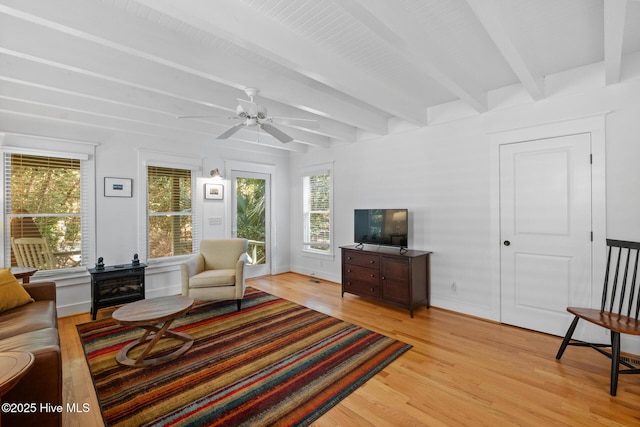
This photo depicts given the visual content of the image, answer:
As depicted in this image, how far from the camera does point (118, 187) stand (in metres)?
4.16

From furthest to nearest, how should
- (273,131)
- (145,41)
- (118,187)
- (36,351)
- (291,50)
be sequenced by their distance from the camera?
(118,187) < (273,131) < (291,50) < (145,41) < (36,351)

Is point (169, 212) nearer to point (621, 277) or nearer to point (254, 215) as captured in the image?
point (254, 215)

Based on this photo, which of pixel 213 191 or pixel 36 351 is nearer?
pixel 36 351

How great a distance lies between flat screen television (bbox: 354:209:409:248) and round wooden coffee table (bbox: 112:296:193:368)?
8.26ft

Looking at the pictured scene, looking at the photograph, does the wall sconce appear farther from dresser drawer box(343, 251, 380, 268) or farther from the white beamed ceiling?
dresser drawer box(343, 251, 380, 268)

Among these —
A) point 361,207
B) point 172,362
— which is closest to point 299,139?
point 361,207

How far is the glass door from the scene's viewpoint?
5.50 m

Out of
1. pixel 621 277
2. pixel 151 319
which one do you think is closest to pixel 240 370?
pixel 151 319

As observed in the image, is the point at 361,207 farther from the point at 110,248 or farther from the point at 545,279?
the point at 110,248

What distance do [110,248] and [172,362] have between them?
236 cm

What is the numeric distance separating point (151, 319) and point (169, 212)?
2.54m

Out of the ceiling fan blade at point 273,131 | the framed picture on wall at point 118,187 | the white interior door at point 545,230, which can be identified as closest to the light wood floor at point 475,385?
the white interior door at point 545,230

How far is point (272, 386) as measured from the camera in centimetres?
224

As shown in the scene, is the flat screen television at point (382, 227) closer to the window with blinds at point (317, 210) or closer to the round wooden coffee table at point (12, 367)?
the window with blinds at point (317, 210)
